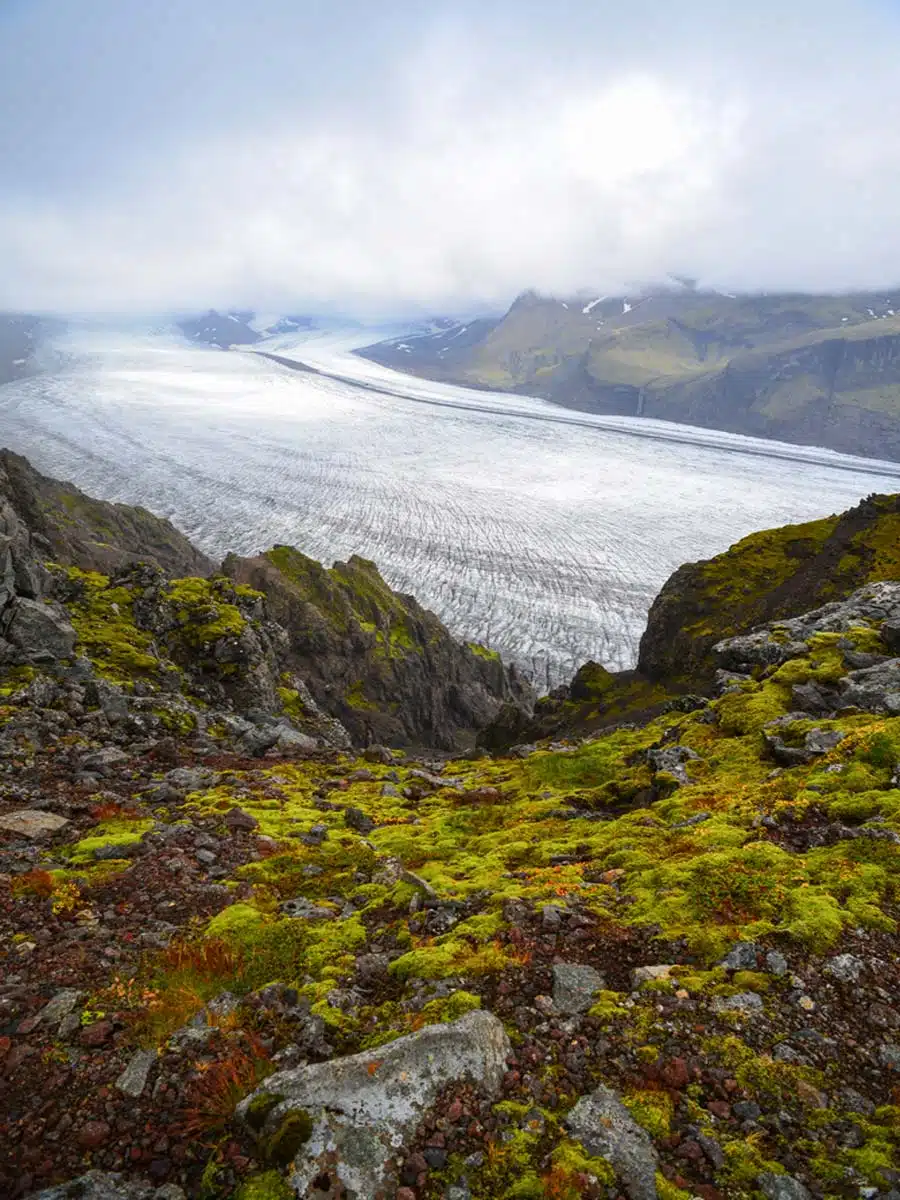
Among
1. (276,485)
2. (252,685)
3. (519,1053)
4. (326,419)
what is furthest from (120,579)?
(326,419)

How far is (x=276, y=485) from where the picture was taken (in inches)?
4616

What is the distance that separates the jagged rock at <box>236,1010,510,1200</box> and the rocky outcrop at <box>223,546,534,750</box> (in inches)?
1582

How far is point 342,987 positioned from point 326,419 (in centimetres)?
20079

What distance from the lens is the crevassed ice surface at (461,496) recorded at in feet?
269

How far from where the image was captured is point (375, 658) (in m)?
52.5

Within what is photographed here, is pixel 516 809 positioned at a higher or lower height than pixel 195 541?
higher

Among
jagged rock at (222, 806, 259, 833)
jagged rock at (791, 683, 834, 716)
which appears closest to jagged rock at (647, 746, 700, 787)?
jagged rock at (791, 683, 834, 716)

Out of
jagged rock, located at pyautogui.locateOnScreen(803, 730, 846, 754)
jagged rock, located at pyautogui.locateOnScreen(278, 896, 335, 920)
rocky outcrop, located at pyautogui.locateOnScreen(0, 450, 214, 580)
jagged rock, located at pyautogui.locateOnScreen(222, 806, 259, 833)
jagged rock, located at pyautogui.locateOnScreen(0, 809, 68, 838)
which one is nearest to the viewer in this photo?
jagged rock, located at pyautogui.locateOnScreen(278, 896, 335, 920)

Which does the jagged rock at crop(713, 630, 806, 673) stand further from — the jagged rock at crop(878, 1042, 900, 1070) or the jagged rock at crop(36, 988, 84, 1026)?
the jagged rock at crop(36, 988, 84, 1026)

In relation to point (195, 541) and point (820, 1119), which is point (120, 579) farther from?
point (195, 541)

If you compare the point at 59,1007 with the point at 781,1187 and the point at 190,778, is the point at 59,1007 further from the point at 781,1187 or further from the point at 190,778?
the point at 190,778

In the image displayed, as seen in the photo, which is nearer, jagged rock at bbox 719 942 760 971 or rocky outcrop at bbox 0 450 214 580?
jagged rock at bbox 719 942 760 971

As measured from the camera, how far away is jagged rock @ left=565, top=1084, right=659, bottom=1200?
4.79 m

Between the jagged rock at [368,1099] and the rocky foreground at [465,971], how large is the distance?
0.02 metres
